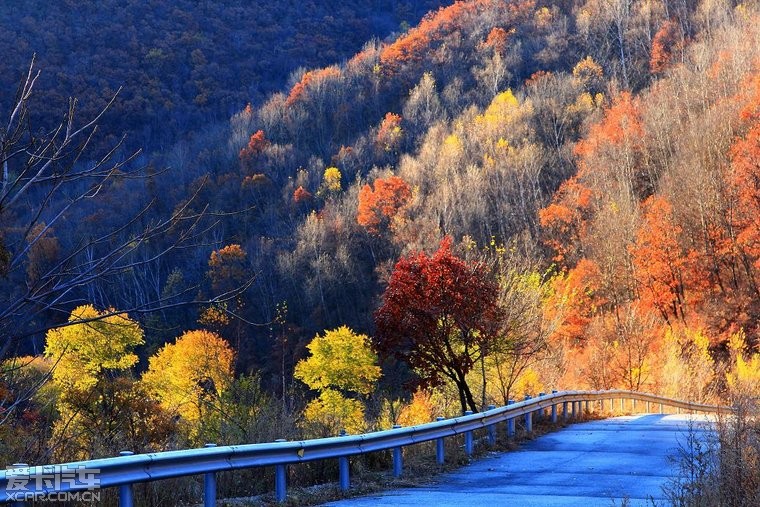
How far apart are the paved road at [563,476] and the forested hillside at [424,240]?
2246 mm

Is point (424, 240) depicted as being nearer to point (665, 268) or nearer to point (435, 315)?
point (665, 268)

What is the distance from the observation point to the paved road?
30.2 feet

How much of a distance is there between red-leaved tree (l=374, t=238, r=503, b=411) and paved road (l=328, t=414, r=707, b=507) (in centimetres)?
451

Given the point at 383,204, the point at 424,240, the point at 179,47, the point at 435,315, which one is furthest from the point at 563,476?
the point at 179,47

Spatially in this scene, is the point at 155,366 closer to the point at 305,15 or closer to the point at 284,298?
the point at 284,298

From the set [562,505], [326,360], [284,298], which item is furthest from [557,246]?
[562,505]

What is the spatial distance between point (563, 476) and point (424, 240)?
70773mm

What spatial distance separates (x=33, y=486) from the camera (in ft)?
19.8

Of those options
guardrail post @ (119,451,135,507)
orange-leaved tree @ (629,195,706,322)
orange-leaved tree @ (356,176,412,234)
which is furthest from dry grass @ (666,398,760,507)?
orange-leaved tree @ (356,176,412,234)

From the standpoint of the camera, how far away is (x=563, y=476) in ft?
37.5

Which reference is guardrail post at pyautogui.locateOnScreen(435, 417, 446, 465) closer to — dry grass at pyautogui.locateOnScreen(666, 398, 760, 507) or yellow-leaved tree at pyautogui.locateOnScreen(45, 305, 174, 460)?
yellow-leaved tree at pyautogui.locateOnScreen(45, 305, 174, 460)

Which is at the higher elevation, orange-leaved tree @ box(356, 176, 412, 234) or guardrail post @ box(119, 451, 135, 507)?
orange-leaved tree @ box(356, 176, 412, 234)

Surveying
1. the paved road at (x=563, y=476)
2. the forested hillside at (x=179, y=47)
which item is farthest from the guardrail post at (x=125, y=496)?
the forested hillside at (x=179, y=47)

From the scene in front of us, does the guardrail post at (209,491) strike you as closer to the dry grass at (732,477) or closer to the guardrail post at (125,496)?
the guardrail post at (125,496)
